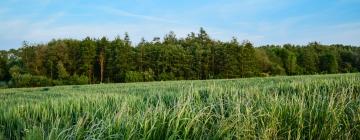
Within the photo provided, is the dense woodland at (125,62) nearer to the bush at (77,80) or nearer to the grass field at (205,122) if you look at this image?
the bush at (77,80)

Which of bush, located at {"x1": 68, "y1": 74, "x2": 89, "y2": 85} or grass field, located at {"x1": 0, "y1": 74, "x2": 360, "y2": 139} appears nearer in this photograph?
grass field, located at {"x1": 0, "y1": 74, "x2": 360, "y2": 139}

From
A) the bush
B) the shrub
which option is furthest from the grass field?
the shrub

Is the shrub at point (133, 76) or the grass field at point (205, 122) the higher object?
the shrub at point (133, 76)

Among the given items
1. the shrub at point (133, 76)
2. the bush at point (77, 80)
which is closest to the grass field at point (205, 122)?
the bush at point (77, 80)

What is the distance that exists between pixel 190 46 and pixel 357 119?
233ft

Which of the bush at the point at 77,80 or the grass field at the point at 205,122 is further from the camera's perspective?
the bush at the point at 77,80

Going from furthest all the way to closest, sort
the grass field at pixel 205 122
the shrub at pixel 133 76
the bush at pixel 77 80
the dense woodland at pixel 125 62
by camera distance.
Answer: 1. the dense woodland at pixel 125 62
2. the shrub at pixel 133 76
3. the bush at pixel 77 80
4. the grass field at pixel 205 122

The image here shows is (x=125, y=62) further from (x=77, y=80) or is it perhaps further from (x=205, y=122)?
(x=205, y=122)

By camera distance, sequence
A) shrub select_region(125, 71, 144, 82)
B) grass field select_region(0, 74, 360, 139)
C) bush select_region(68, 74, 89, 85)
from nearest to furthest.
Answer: grass field select_region(0, 74, 360, 139) < bush select_region(68, 74, 89, 85) < shrub select_region(125, 71, 144, 82)

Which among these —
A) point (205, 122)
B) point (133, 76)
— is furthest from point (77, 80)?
point (205, 122)

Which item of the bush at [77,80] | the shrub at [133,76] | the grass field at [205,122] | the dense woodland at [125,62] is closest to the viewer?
the grass field at [205,122]

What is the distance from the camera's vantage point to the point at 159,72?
232ft

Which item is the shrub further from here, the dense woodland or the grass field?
the grass field

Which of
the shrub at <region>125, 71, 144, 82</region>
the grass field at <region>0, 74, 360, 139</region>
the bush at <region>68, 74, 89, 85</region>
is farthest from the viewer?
the shrub at <region>125, 71, 144, 82</region>
